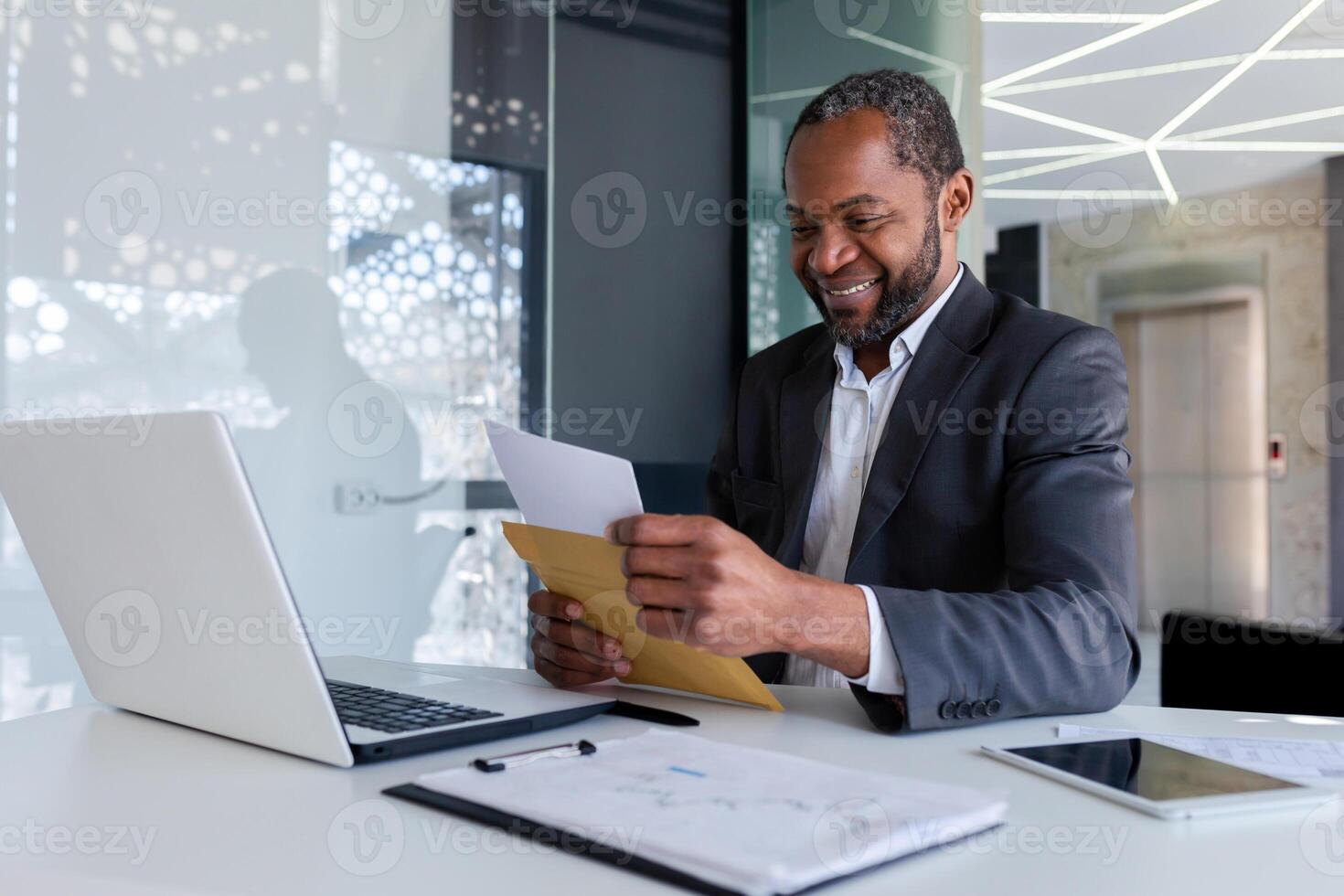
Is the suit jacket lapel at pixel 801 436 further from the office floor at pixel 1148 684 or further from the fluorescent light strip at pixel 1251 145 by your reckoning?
the office floor at pixel 1148 684

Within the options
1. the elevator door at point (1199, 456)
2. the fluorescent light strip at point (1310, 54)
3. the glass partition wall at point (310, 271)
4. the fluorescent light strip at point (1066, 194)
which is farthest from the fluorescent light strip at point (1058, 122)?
the glass partition wall at point (310, 271)

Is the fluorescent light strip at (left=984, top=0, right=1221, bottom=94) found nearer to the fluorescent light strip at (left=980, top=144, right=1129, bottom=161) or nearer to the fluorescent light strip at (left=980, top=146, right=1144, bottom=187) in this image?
the fluorescent light strip at (left=980, top=144, right=1129, bottom=161)

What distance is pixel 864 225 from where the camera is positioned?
1.66 meters

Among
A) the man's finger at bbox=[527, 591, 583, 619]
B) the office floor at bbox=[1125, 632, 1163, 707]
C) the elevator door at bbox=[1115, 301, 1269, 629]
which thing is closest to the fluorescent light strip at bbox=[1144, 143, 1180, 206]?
the elevator door at bbox=[1115, 301, 1269, 629]

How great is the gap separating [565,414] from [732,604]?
2.28 meters

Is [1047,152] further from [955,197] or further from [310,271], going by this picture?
[955,197]

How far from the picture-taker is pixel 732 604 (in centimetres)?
98

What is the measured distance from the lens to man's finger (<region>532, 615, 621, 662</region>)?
4.02ft

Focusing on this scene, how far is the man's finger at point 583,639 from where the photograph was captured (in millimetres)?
1225

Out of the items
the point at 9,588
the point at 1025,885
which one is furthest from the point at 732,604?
the point at 9,588

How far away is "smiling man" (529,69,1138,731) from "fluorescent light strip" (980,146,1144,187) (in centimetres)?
490

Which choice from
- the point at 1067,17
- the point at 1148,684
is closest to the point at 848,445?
the point at 1067,17

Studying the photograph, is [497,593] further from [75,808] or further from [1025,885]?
[1025,885]

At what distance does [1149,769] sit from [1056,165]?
6.40 metres
